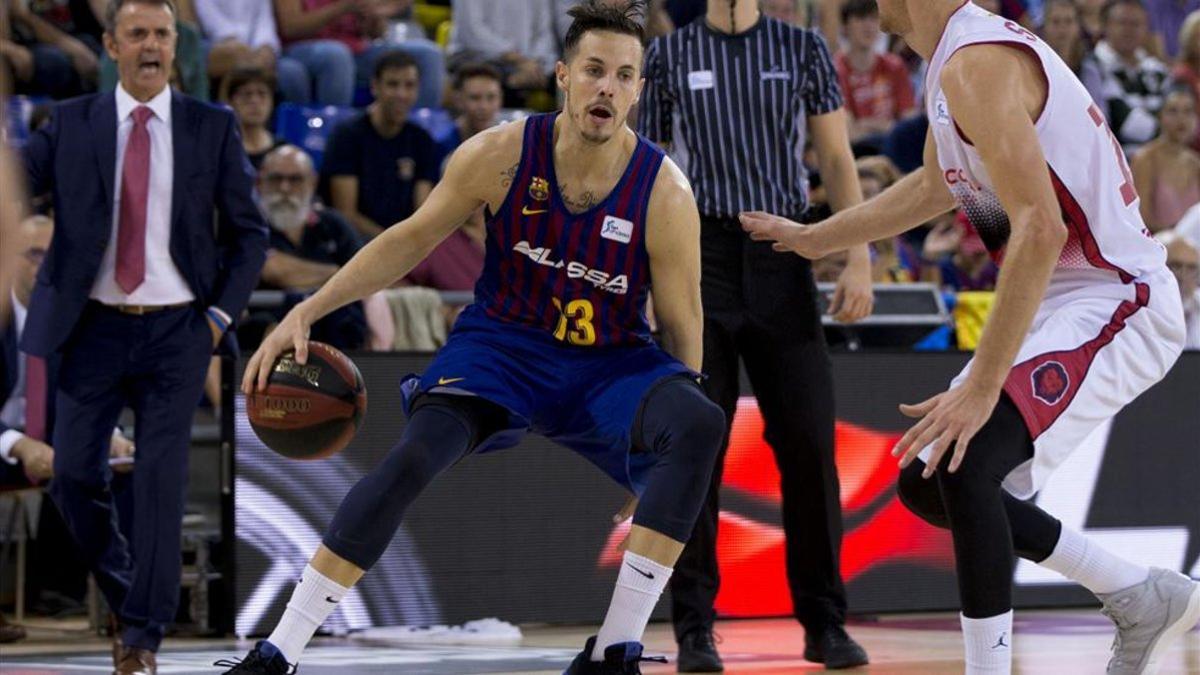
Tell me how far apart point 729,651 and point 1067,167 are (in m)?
2.82

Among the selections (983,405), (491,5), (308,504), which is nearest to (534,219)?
(983,405)

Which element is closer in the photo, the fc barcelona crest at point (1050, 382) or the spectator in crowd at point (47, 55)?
the fc barcelona crest at point (1050, 382)

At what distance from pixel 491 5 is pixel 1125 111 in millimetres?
4314

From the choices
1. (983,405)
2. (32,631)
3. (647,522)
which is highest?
(983,405)

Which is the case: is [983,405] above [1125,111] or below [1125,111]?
above

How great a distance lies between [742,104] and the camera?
5801 mm

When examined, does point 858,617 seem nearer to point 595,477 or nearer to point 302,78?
point 595,477

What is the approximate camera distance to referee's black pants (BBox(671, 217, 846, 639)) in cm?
570

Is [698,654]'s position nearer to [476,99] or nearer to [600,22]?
[600,22]

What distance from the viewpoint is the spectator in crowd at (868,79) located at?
433 inches

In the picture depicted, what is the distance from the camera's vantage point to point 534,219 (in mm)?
4617

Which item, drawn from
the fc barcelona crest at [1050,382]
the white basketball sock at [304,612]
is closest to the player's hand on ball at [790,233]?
the fc barcelona crest at [1050,382]

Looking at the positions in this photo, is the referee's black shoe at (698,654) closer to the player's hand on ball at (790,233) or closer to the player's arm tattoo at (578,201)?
the player's hand on ball at (790,233)

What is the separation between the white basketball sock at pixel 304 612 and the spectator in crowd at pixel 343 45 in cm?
602
